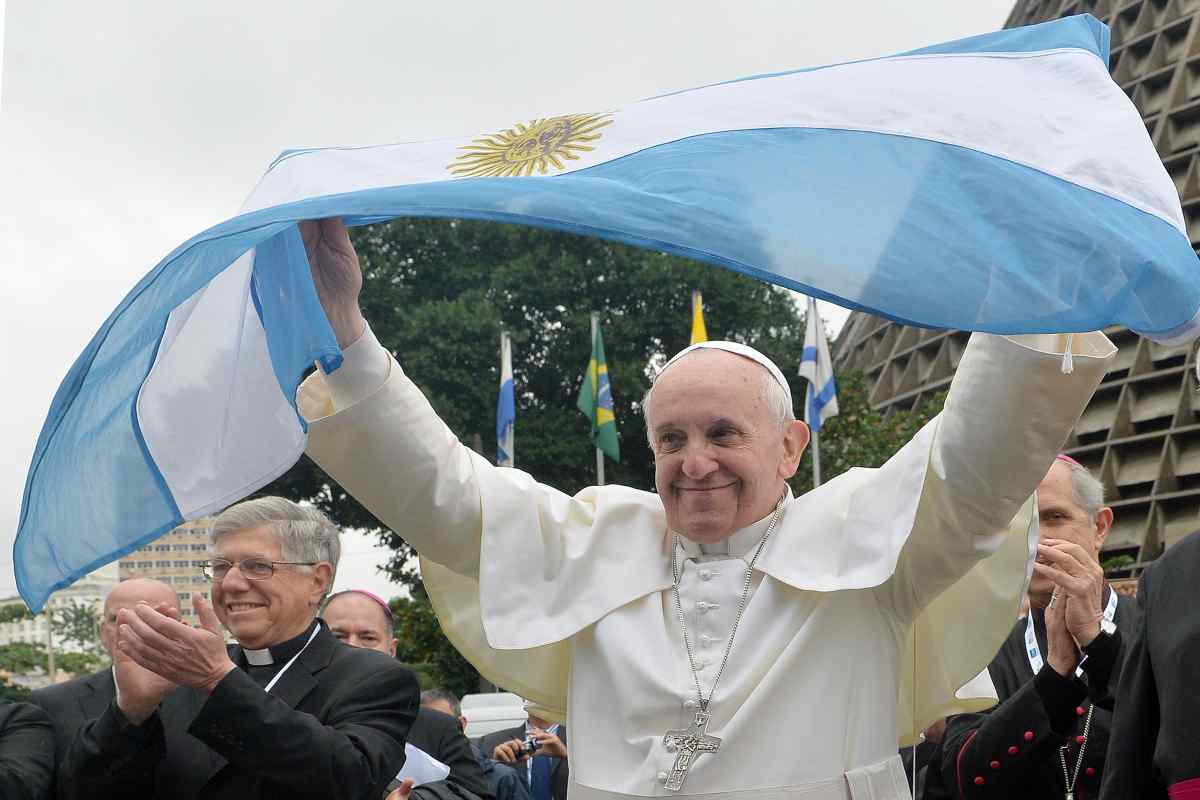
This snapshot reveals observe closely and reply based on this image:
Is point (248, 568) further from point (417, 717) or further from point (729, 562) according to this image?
point (729, 562)

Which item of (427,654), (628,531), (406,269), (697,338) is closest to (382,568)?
(427,654)

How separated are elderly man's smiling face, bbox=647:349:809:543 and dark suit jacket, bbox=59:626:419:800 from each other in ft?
4.05

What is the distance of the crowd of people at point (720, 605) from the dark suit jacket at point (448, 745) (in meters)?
1.44

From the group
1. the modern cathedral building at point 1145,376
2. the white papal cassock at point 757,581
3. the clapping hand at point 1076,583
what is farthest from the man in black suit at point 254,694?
the modern cathedral building at point 1145,376

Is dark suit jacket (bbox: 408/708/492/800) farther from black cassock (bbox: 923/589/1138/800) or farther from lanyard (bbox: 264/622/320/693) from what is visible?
black cassock (bbox: 923/589/1138/800)

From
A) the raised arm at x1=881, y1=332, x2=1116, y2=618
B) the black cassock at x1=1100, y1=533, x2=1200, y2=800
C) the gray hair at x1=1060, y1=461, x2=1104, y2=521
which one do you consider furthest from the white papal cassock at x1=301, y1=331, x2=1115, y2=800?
the gray hair at x1=1060, y1=461, x2=1104, y2=521

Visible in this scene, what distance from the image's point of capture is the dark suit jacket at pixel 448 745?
19.1 ft

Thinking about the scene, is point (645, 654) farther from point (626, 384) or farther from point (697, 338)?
point (626, 384)

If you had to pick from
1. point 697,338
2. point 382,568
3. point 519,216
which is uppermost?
point 697,338

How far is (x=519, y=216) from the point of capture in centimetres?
296

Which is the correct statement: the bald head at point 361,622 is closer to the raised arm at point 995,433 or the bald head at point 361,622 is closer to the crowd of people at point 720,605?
the crowd of people at point 720,605

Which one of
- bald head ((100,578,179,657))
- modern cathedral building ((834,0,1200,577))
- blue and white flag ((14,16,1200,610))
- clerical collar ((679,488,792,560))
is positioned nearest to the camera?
blue and white flag ((14,16,1200,610))

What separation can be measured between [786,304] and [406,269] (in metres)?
8.23

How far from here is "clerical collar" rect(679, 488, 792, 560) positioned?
3.73m
